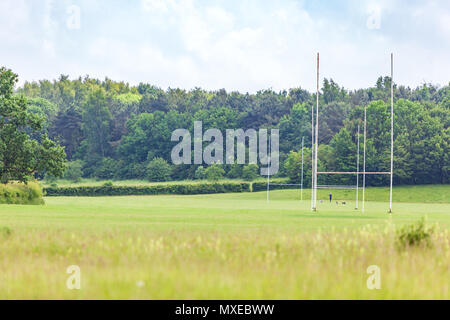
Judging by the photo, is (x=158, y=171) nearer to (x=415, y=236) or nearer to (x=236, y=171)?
(x=236, y=171)

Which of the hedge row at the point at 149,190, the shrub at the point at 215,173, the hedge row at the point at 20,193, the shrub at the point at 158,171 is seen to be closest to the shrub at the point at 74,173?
the shrub at the point at 158,171

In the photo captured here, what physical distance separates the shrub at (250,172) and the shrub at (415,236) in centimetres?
8406

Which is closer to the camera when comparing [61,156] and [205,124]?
[61,156]

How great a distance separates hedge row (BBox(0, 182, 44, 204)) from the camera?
46447 millimetres

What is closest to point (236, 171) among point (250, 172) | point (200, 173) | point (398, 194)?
point (250, 172)

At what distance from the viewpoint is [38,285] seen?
36.4 ft

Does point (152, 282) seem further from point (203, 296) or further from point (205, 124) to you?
point (205, 124)

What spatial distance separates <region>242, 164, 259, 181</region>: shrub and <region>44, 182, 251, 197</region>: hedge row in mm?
8994

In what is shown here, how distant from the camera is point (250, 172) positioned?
100062mm

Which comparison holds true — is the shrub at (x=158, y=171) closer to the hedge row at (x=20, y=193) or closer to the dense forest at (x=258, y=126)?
the dense forest at (x=258, y=126)

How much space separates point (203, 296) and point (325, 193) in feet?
253

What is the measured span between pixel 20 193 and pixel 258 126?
77.7m

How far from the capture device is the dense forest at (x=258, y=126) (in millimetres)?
92875
